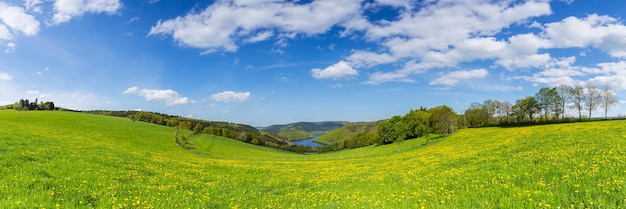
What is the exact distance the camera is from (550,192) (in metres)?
8.24

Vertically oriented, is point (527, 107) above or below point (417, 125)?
above

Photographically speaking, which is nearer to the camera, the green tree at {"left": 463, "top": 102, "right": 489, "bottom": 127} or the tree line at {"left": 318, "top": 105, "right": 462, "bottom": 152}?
the tree line at {"left": 318, "top": 105, "right": 462, "bottom": 152}

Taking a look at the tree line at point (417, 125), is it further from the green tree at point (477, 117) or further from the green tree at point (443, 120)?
the green tree at point (477, 117)

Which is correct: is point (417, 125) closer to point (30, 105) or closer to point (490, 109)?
point (490, 109)

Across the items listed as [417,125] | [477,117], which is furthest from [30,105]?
[477,117]

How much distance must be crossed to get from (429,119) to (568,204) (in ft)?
386

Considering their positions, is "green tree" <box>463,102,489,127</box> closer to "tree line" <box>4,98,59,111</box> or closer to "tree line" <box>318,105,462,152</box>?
"tree line" <box>318,105,462,152</box>

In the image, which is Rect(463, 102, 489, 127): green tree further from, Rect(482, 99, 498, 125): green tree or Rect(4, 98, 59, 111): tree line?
Rect(4, 98, 59, 111): tree line

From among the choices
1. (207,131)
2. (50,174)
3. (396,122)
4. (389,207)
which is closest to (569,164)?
(389,207)

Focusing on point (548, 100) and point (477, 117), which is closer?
point (548, 100)

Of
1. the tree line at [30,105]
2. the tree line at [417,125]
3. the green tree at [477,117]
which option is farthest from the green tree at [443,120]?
the tree line at [30,105]

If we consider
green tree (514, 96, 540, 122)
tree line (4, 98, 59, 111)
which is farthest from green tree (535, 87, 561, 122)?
tree line (4, 98, 59, 111)

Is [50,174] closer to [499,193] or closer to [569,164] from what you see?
[499,193]

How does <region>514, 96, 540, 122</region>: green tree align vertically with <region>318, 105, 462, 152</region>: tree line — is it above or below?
above
